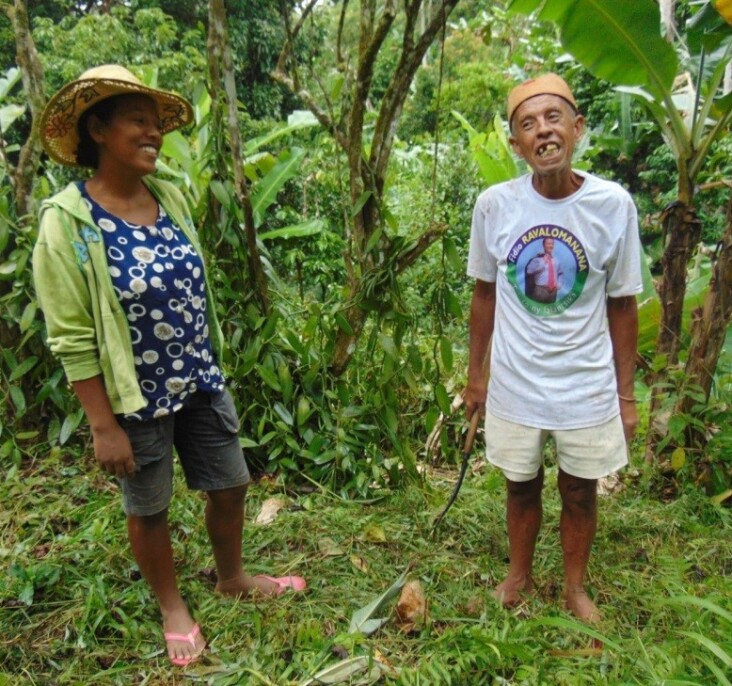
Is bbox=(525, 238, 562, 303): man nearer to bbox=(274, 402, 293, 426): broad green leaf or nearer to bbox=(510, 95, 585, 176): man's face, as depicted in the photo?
bbox=(510, 95, 585, 176): man's face

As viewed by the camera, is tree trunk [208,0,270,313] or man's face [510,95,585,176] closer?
man's face [510,95,585,176]

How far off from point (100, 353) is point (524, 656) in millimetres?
1266

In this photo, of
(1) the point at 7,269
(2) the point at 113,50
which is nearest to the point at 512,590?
(1) the point at 7,269

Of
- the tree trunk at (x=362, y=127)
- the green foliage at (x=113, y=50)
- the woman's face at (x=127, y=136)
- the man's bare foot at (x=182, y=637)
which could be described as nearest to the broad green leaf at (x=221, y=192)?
the tree trunk at (x=362, y=127)

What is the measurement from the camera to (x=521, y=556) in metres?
1.94

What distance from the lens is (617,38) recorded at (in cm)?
229

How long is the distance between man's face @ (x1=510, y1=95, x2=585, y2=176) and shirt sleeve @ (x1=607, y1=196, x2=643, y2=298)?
0.66 feet

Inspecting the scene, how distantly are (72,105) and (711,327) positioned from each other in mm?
2309

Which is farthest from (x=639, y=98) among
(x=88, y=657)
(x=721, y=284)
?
(x=88, y=657)

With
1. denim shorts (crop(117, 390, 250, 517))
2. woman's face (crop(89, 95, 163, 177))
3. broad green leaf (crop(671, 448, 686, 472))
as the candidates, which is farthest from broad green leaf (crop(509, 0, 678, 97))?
denim shorts (crop(117, 390, 250, 517))

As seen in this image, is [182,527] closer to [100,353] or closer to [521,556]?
[100,353]

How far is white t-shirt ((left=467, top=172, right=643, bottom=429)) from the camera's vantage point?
162 centimetres

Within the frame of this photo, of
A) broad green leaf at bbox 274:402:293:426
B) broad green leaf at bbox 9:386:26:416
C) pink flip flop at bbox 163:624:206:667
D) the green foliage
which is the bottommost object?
pink flip flop at bbox 163:624:206:667

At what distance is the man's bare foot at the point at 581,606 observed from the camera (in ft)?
5.98
